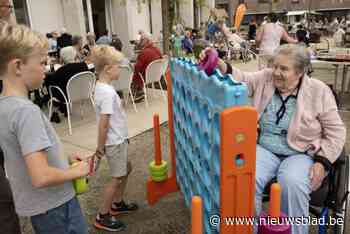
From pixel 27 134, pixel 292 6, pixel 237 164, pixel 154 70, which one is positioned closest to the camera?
pixel 27 134

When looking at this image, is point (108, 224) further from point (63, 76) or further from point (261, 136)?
point (63, 76)

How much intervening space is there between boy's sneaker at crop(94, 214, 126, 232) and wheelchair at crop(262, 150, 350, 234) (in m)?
1.05

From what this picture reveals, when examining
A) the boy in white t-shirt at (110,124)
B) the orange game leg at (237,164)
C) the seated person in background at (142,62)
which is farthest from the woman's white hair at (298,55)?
the seated person in background at (142,62)

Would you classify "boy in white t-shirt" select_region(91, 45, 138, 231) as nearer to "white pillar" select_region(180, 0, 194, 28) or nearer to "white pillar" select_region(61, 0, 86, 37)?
"white pillar" select_region(61, 0, 86, 37)

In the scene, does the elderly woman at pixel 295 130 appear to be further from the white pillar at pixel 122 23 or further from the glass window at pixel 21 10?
the white pillar at pixel 122 23

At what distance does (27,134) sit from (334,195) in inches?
61.8

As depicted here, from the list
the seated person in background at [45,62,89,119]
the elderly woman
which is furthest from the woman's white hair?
the seated person in background at [45,62,89,119]

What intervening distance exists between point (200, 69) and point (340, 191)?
101 centimetres

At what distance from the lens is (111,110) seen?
6.73ft

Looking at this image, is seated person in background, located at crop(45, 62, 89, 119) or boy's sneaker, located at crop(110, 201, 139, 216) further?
seated person in background, located at crop(45, 62, 89, 119)

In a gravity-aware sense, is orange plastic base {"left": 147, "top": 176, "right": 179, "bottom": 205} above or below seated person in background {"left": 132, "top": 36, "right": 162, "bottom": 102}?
below

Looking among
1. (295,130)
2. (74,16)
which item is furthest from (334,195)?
(74,16)

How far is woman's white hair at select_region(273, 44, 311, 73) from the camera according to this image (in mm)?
2000

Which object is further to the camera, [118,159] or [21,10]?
[21,10]
